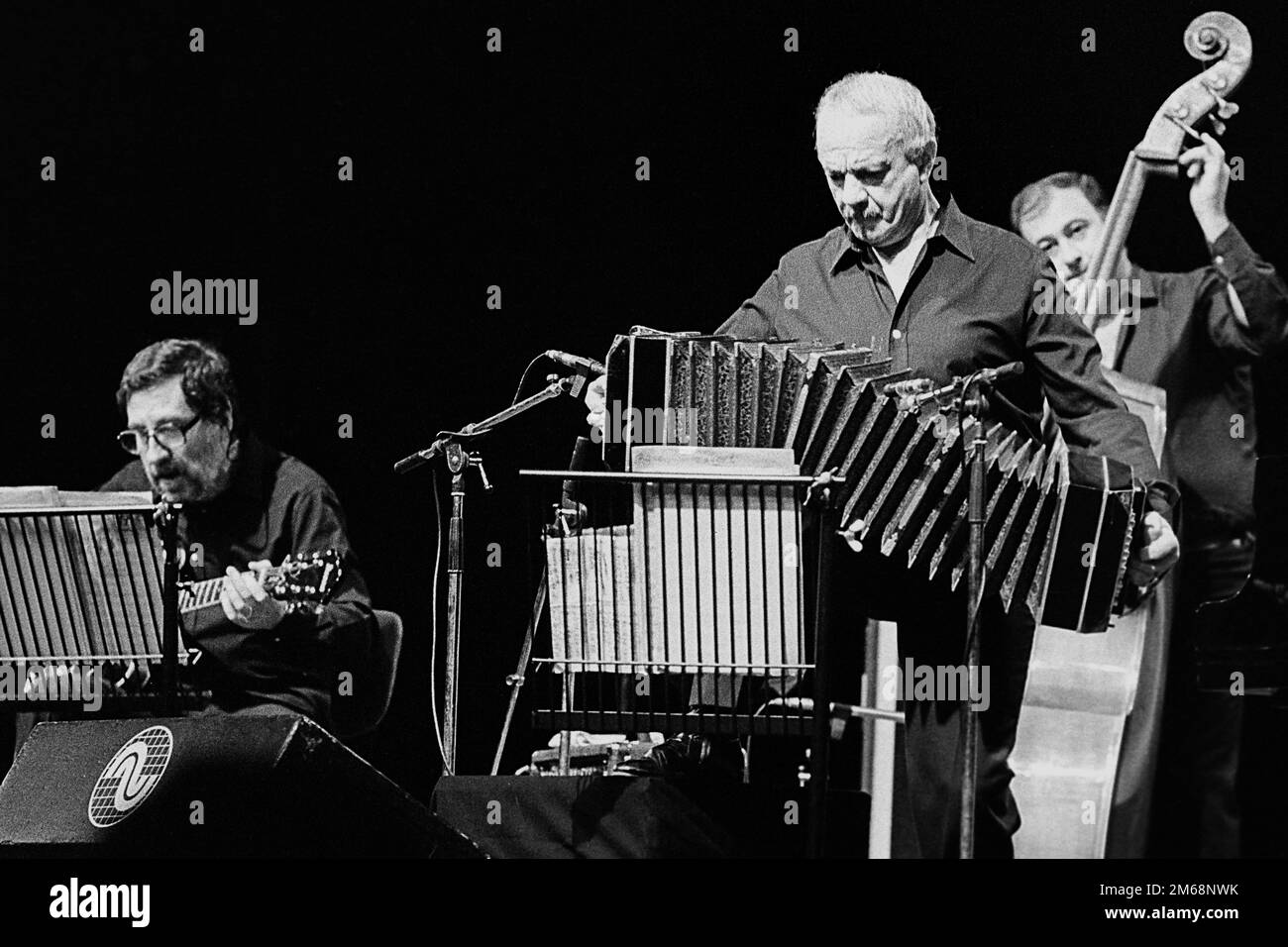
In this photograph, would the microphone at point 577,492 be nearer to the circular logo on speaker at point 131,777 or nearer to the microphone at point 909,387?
the microphone at point 909,387

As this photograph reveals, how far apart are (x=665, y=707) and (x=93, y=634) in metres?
1.46

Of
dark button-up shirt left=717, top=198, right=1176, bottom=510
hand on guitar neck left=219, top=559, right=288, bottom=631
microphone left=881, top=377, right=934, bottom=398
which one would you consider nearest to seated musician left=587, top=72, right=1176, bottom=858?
dark button-up shirt left=717, top=198, right=1176, bottom=510

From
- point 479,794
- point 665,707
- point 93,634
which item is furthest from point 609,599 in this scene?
point 93,634

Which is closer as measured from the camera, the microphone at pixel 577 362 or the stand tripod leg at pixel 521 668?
the stand tripod leg at pixel 521 668

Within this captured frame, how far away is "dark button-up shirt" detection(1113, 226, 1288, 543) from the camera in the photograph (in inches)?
188

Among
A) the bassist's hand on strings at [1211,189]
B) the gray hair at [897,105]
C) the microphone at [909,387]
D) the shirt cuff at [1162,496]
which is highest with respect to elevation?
the gray hair at [897,105]

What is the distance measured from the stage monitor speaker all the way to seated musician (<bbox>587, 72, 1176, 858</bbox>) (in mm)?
1045

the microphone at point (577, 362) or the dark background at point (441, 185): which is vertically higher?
the dark background at point (441, 185)

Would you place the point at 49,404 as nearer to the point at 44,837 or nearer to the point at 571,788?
the point at 44,837

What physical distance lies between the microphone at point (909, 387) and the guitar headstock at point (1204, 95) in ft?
3.41

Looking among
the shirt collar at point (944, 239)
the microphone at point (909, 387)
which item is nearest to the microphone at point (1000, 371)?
the microphone at point (909, 387)

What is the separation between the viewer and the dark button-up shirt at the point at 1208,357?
188 inches

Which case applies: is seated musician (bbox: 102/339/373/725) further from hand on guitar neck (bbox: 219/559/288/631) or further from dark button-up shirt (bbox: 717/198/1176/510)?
dark button-up shirt (bbox: 717/198/1176/510)
